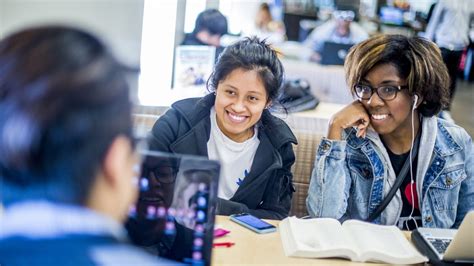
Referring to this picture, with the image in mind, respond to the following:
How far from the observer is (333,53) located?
18.9 feet

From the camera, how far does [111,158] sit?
586mm

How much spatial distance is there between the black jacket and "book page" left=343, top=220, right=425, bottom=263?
349 mm

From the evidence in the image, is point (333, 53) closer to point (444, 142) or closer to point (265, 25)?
point (265, 25)

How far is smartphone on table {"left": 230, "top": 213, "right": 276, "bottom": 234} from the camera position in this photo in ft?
5.08

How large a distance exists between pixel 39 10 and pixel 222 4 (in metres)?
4.01

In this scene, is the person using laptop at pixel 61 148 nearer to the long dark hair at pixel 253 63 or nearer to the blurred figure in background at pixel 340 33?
the long dark hair at pixel 253 63

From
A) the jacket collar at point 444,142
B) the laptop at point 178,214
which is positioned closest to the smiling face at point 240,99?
the jacket collar at point 444,142

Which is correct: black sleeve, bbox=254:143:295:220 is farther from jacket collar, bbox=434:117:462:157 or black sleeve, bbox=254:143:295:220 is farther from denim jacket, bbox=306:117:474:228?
jacket collar, bbox=434:117:462:157

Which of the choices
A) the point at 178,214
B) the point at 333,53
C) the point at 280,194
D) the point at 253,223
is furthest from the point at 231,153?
the point at 333,53

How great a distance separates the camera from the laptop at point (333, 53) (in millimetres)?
5711

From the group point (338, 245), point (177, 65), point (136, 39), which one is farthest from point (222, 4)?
point (338, 245)

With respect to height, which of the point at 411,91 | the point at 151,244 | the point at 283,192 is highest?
the point at 411,91

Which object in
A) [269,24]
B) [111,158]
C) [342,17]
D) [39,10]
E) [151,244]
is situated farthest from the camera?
[269,24]

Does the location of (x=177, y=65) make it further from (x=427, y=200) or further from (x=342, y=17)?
(x=342, y=17)
